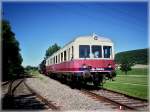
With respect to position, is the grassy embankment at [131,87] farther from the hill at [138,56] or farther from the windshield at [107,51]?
the hill at [138,56]

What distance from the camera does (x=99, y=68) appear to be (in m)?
14.6

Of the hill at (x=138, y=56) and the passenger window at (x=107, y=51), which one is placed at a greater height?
the hill at (x=138, y=56)

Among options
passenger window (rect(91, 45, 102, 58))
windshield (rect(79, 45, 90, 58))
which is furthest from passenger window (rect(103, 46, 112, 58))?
windshield (rect(79, 45, 90, 58))

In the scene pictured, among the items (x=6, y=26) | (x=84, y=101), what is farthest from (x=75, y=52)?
(x=6, y=26)

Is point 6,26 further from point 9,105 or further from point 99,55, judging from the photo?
point 9,105

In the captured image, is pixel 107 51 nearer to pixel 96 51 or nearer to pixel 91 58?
pixel 96 51

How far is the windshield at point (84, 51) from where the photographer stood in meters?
14.6

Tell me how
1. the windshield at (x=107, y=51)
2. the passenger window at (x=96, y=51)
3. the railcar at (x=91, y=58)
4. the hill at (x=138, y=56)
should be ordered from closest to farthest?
the railcar at (x=91, y=58)
the passenger window at (x=96, y=51)
the windshield at (x=107, y=51)
the hill at (x=138, y=56)

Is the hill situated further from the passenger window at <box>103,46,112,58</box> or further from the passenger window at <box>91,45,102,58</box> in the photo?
the passenger window at <box>91,45,102,58</box>

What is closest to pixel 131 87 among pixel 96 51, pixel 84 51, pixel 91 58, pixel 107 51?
pixel 107 51

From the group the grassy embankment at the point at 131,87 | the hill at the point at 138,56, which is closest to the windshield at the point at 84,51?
the grassy embankment at the point at 131,87

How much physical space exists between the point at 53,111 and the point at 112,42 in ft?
24.8

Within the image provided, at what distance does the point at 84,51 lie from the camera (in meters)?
14.8

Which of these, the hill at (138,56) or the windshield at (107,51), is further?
the hill at (138,56)
